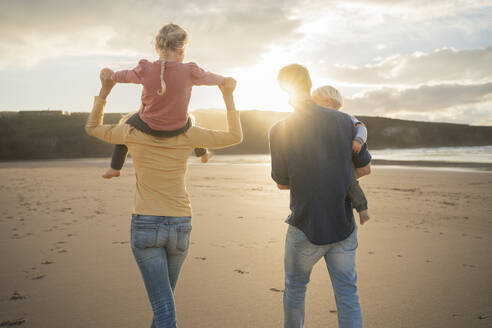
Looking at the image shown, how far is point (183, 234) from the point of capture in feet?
6.55

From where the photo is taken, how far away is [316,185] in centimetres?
214

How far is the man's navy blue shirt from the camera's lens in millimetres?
2141

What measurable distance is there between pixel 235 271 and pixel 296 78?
3147mm

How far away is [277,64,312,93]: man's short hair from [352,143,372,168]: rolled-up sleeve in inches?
19.5

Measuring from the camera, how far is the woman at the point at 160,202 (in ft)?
6.34

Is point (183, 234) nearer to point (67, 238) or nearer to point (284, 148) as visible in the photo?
point (284, 148)

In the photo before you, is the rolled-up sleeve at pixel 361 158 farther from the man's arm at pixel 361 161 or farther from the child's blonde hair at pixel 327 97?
the child's blonde hair at pixel 327 97

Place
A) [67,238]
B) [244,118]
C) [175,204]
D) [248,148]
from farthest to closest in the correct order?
[244,118], [248,148], [67,238], [175,204]

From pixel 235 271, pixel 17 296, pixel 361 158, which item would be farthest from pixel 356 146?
pixel 17 296

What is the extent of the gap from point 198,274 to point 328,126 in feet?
10.2

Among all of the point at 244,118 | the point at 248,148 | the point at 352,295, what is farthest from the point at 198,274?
the point at 244,118

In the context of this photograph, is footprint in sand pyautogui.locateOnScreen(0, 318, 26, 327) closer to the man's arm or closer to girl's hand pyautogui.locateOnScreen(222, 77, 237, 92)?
girl's hand pyautogui.locateOnScreen(222, 77, 237, 92)

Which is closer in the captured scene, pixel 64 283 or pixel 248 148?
pixel 64 283

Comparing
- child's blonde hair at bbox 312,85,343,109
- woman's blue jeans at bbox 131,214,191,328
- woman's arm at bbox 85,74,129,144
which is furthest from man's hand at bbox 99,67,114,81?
child's blonde hair at bbox 312,85,343,109
